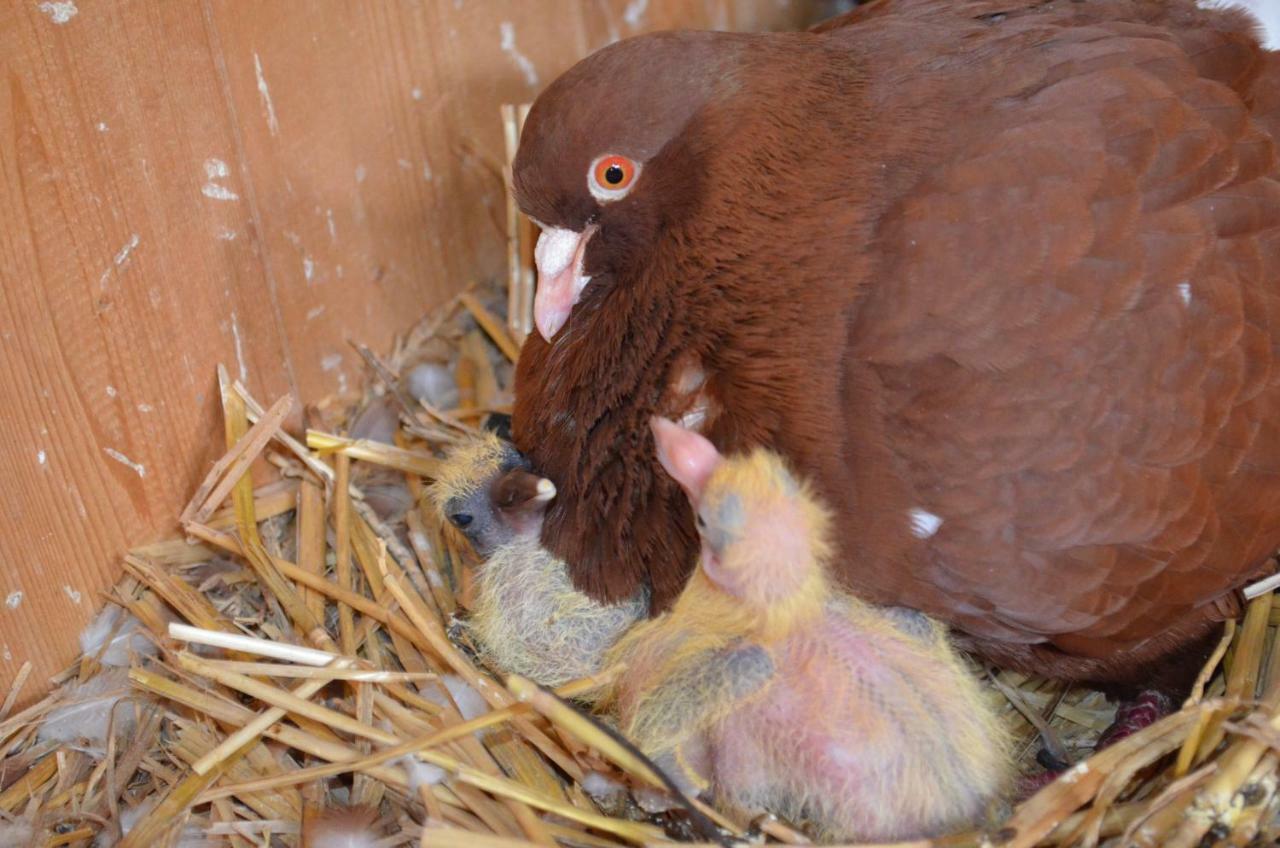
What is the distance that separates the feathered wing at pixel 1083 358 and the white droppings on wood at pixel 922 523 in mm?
14

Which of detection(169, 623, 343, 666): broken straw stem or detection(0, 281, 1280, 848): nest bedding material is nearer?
detection(0, 281, 1280, 848): nest bedding material

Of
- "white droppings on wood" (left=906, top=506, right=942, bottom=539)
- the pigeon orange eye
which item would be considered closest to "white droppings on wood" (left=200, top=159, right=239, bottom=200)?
the pigeon orange eye

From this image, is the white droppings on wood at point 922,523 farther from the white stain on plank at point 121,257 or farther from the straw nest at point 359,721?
the white stain on plank at point 121,257

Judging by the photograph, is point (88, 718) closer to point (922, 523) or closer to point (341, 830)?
point (341, 830)

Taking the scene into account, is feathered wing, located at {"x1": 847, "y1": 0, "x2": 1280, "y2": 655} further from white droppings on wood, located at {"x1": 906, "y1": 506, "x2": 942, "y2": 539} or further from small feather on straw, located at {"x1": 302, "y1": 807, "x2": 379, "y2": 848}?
small feather on straw, located at {"x1": 302, "y1": 807, "x2": 379, "y2": 848}

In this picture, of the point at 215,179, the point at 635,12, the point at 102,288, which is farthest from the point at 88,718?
the point at 635,12

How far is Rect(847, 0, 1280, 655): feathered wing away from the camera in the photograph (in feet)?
7.47

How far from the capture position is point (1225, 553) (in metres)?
2.41

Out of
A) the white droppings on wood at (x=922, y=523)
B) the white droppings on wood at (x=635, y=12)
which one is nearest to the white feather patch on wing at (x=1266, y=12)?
the white droppings on wood at (x=922, y=523)

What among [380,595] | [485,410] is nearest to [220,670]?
[380,595]

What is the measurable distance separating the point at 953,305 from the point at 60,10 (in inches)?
68.0

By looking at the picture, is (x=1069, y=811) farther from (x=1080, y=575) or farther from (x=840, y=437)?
(x=840, y=437)

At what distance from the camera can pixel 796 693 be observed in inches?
87.8

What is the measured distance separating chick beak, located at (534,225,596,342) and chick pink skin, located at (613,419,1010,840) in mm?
447
